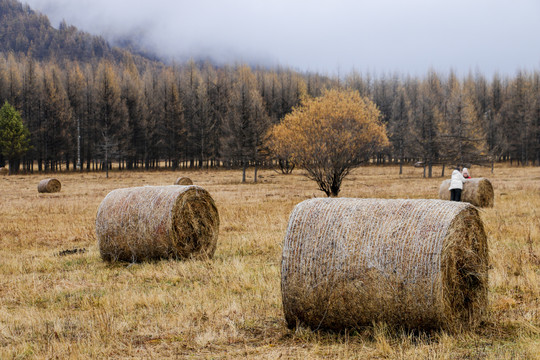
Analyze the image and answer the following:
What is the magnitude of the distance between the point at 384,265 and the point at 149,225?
5852 millimetres

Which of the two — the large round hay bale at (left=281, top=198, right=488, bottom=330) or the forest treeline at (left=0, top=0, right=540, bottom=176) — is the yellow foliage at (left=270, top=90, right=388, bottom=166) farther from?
the forest treeline at (left=0, top=0, right=540, bottom=176)

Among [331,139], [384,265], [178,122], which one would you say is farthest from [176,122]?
[384,265]

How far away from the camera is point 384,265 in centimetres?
508

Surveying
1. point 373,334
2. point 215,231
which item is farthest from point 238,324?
point 215,231

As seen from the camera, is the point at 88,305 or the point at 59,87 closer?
the point at 88,305

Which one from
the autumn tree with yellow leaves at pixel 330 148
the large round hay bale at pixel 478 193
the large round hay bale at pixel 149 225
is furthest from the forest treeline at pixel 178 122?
the large round hay bale at pixel 149 225

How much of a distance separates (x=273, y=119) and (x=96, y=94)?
32.0 metres

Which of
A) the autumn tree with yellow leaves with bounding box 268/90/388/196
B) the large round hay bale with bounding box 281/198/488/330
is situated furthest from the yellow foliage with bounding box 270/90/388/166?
the large round hay bale with bounding box 281/198/488/330

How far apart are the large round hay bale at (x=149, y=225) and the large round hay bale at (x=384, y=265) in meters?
4.63

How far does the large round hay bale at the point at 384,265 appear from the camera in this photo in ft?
16.4

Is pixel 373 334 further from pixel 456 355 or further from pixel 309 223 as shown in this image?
pixel 309 223

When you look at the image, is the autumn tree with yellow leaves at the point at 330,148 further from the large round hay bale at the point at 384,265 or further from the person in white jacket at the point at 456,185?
the large round hay bale at the point at 384,265

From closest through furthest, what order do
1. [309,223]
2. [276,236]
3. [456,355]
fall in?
[456,355]
[309,223]
[276,236]

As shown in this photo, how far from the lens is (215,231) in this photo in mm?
10656
